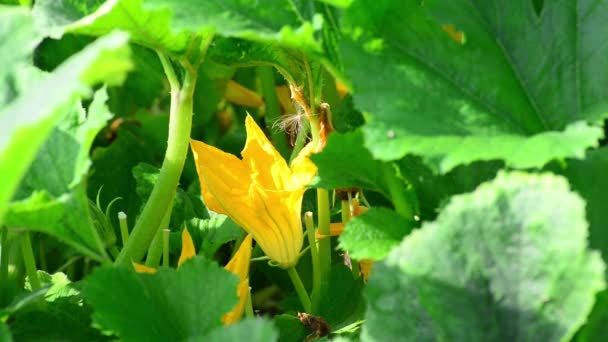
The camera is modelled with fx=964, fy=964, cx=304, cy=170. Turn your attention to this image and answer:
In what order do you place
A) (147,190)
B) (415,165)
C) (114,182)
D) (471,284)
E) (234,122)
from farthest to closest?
1. (234,122)
2. (114,182)
3. (147,190)
4. (415,165)
5. (471,284)

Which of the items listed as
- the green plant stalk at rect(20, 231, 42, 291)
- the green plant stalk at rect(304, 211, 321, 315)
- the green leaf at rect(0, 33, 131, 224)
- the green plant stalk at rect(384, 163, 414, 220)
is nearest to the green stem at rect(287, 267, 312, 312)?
the green plant stalk at rect(304, 211, 321, 315)

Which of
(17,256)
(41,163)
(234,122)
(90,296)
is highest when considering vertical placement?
(41,163)

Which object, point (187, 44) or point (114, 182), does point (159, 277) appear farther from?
point (114, 182)

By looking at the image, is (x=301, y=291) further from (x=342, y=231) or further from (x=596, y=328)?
(x=596, y=328)

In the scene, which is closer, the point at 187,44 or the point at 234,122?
the point at 187,44

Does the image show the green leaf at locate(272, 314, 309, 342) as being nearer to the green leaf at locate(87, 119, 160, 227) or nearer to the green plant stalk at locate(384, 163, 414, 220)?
the green plant stalk at locate(384, 163, 414, 220)

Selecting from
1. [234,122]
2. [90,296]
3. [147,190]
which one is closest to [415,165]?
[90,296]

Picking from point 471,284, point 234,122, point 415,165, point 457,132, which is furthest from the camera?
point 234,122

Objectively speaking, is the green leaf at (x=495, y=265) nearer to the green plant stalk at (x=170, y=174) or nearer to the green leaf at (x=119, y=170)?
the green plant stalk at (x=170, y=174)
